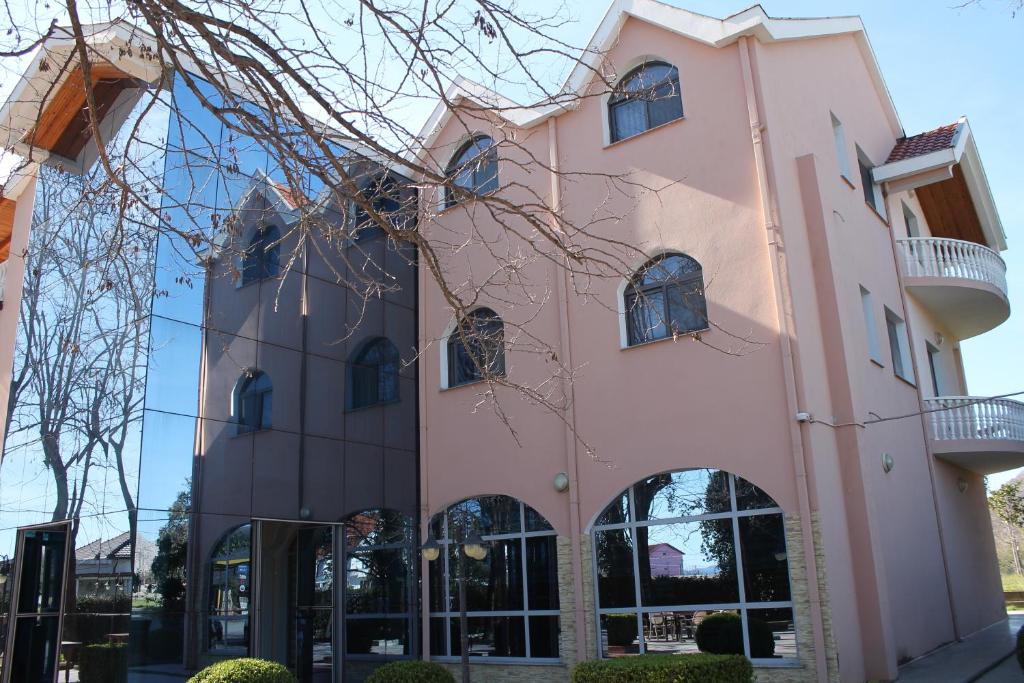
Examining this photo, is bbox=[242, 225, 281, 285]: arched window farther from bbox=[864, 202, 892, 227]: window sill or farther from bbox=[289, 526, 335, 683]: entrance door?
bbox=[864, 202, 892, 227]: window sill

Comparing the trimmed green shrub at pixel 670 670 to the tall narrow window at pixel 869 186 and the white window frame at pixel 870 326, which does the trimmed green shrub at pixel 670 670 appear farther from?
the tall narrow window at pixel 869 186

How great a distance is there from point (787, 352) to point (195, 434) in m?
8.20

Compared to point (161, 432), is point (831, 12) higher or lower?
higher

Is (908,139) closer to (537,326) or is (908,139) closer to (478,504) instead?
(537,326)

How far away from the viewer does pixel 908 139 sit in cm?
1875

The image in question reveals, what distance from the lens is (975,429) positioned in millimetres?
15969

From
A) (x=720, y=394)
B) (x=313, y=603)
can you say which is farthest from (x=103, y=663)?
(x=720, y=394)

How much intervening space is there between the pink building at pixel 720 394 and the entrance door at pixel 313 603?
1684 mm

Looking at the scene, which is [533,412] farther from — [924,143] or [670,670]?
[924,143]

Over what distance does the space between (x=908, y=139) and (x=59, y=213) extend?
1620cm

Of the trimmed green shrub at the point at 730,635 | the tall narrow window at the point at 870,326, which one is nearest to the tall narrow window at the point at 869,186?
the tall narrow window at the point at 870,326

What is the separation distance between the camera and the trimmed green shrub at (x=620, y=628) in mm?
12735

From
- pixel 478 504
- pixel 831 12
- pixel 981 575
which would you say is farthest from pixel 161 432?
pixel 981 575

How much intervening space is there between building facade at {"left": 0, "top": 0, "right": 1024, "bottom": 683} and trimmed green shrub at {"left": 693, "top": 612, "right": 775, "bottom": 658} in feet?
0.14
